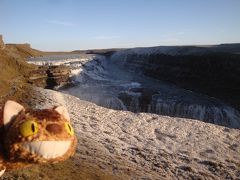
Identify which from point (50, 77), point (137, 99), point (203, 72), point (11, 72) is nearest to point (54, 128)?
point (11, 72)

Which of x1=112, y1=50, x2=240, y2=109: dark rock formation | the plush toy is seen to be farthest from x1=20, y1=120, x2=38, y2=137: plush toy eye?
x1=112, y1=50, x2=240, y2=109: dark rock formation

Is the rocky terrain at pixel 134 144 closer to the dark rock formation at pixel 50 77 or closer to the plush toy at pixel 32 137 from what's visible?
the dark rock formation at pixel 50 77

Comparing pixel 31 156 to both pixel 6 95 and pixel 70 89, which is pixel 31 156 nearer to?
pixel 6 95

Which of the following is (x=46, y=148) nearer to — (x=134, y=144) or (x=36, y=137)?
(x=36, y=137)

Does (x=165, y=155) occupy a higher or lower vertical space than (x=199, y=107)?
higher

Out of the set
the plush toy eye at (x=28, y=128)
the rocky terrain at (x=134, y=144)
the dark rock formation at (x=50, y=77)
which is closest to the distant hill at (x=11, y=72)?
the rocky terrain at (x=134, y=144)

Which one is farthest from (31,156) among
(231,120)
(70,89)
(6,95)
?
(70,89)
